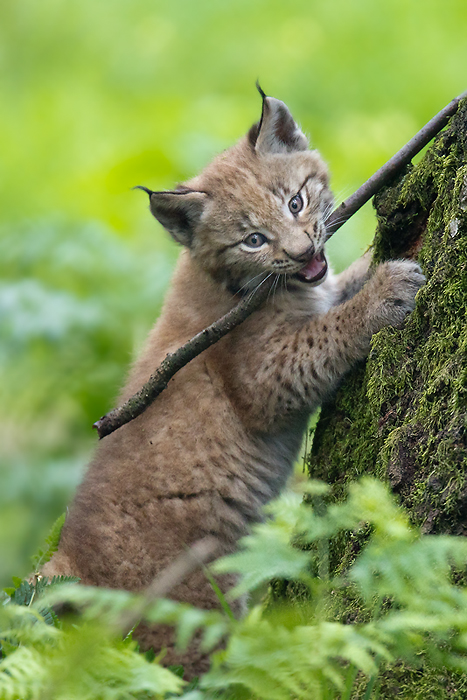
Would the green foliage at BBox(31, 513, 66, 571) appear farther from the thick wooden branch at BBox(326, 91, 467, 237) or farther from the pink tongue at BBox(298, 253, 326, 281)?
the thick wooden branch at BBox(326, 91, 467, 237)

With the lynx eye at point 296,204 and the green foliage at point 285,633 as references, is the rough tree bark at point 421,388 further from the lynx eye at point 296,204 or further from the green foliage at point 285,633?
the lynx eye at point 296,204

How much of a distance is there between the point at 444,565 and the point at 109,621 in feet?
4.01

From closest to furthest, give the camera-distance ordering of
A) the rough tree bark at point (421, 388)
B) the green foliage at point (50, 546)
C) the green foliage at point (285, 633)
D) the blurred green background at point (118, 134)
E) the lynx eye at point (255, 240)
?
1. the green foliage at point (285, 633)
2. the rough tree bark at point (421, 388)
3. the green foliage at point (50, 546)
4. the lynx eye at point (255, 240)
5. the blurred green background at point (118, 134)

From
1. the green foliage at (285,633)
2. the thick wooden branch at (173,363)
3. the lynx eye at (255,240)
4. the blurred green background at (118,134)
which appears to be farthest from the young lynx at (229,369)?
the green foliage at (285,633)

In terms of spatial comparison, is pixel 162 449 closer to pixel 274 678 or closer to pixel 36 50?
pixel 274 678

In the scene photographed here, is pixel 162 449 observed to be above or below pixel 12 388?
below

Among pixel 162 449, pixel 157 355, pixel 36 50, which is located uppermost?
pixel 36 50

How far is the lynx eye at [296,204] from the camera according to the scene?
406cm

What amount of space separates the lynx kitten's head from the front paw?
50 cm

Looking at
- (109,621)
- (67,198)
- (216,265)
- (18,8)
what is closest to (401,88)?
(67,198)

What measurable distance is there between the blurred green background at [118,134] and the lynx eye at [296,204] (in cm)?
69

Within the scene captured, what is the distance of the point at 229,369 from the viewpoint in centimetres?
393

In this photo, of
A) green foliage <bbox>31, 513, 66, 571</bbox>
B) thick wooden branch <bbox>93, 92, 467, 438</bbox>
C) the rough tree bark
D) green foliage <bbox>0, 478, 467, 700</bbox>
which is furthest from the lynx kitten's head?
green foliage <bbox>0, 478, 467, 700</bbox>

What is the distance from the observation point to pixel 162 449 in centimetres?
376
